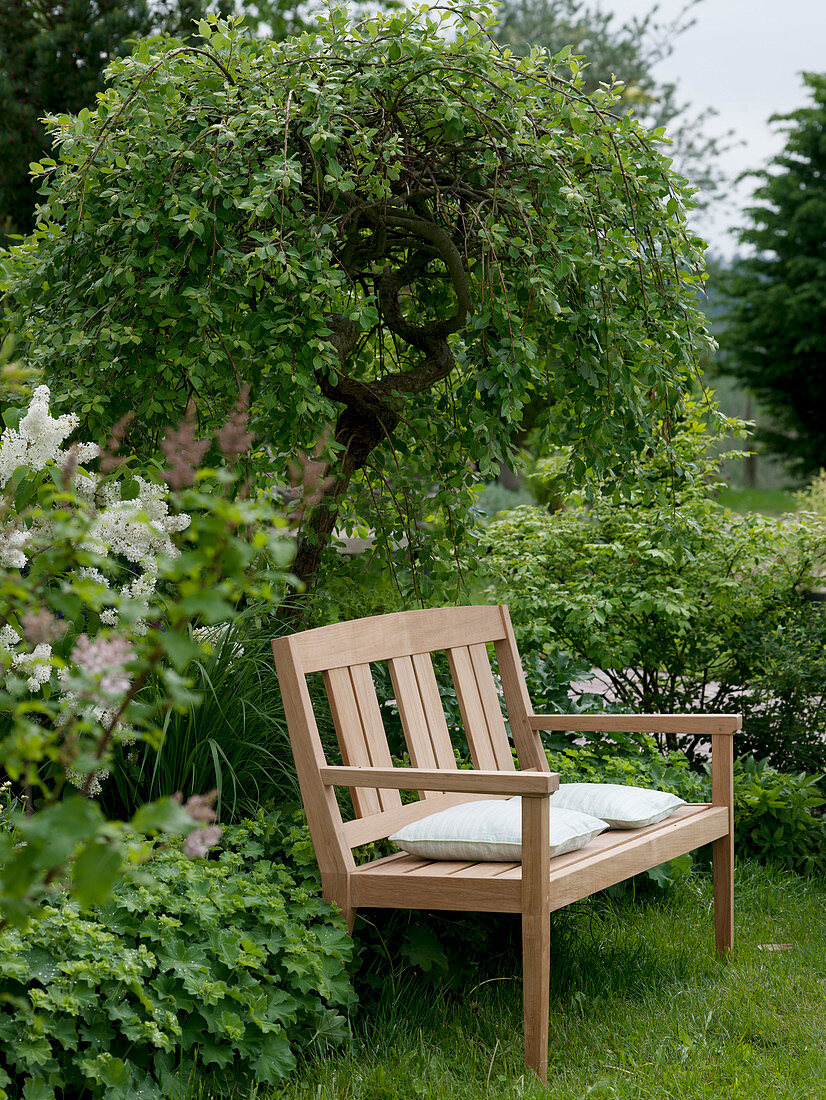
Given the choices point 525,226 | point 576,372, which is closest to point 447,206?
point 525,226

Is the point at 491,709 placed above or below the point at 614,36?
below

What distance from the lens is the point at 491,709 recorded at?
3.45 m

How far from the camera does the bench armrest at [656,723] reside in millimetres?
3307

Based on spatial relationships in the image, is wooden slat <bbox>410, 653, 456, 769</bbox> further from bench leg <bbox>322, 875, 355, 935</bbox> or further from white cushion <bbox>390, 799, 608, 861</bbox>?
bench leg <bbox>322, 875, 355, 935</bbox>

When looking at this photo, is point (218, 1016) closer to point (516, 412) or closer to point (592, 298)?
point (516, 412)

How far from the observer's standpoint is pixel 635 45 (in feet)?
67.2

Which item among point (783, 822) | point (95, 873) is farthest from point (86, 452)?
point (783, 822)

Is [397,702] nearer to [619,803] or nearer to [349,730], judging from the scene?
[349,730]

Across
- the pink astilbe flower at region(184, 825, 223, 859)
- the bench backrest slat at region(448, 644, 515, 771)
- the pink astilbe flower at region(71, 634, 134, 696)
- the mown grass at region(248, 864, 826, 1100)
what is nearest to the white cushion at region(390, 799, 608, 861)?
the mown grass at region(248, 864, 826, 1100)

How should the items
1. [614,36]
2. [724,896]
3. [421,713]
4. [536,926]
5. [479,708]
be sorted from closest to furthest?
[536,926], [421,713], [724,896], [479,708], [614,36]

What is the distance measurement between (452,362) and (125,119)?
1.44 m

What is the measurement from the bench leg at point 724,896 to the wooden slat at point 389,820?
0.84 metres

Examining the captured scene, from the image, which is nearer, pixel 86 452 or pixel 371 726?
pixel 86 452

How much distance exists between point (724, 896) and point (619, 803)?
0.59 metres
